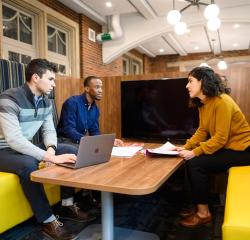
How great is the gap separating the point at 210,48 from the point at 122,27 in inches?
176

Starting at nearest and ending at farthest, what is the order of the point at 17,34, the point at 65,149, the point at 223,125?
the point at 223,125 → the point at 65,149 → the point at 17,34

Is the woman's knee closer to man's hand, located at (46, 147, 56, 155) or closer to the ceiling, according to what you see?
man's hand, located at (46, 147, 56, 155)

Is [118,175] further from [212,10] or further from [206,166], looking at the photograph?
[212,10]

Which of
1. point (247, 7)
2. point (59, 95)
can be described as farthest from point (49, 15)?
point (247, 7)

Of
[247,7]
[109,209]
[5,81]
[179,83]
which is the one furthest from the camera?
[247,7]

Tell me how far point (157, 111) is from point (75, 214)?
1.52 m

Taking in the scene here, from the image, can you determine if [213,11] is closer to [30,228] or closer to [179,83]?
[179,83]

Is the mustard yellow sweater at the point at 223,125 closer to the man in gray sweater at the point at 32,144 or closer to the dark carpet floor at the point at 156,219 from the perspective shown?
the dark carpet floor at the point at 156,219

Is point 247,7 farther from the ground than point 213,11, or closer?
farther from the ground

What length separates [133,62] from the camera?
987cm

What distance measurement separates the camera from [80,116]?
2947 millimetres

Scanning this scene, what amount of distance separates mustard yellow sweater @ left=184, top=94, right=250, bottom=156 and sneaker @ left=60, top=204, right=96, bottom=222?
40.7 inches

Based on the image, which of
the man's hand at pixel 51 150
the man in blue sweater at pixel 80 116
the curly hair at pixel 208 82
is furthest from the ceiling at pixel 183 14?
the man's hand at pixel 51 150

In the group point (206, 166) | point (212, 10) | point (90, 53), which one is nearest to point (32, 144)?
point (206, 166)
